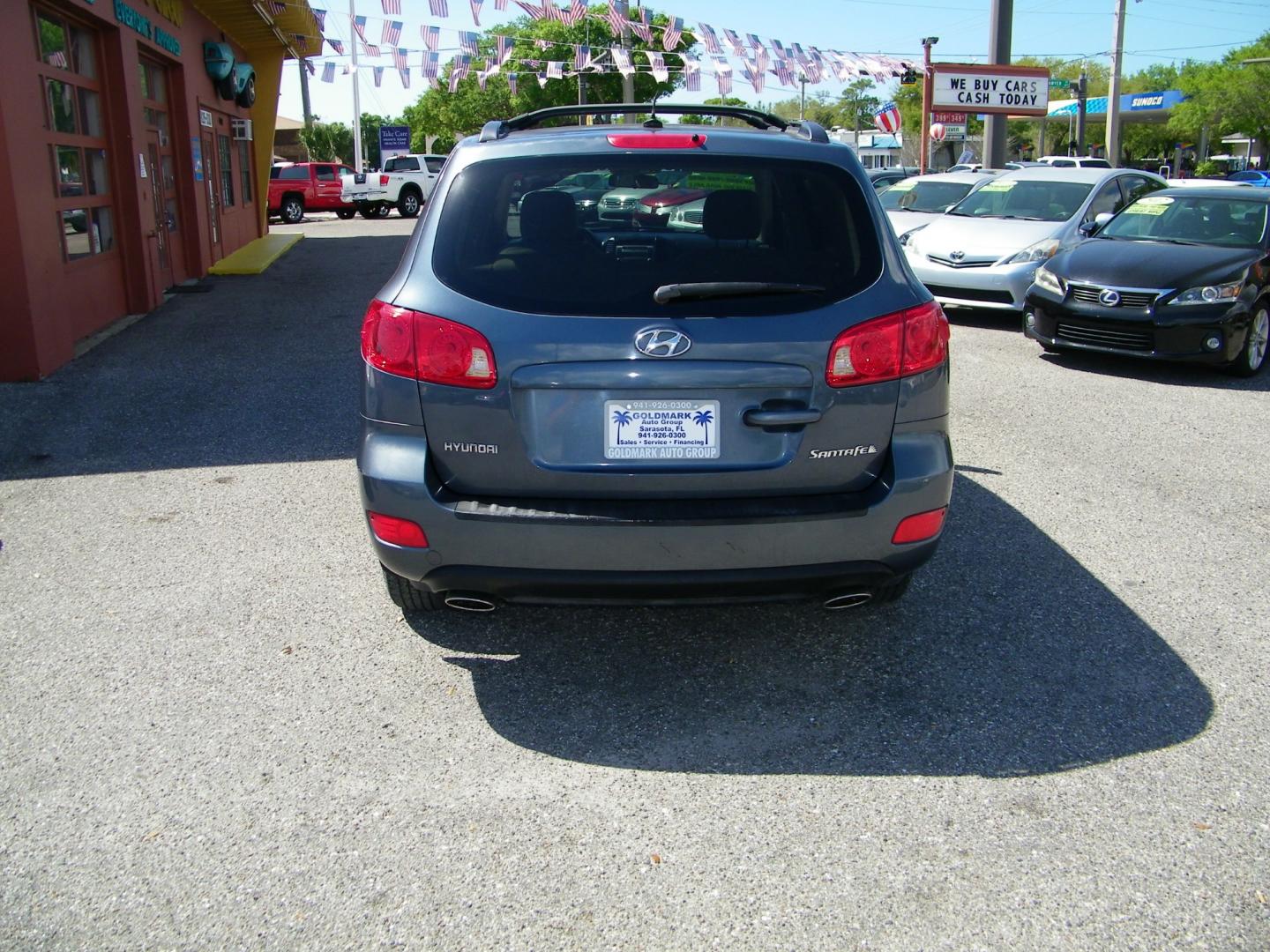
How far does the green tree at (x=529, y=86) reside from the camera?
113ft

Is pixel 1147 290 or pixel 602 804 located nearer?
pixel 602 804

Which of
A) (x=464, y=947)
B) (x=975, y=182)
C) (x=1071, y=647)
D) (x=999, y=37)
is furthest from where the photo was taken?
(x=999, y=37)

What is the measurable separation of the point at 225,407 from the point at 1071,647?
19.6ft

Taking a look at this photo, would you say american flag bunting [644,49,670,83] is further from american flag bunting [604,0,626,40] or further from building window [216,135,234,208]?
building window [216,135,234,208]

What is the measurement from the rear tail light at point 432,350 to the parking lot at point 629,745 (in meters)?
1.10

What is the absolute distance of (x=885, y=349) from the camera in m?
3.29

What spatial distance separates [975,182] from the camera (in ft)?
46.9

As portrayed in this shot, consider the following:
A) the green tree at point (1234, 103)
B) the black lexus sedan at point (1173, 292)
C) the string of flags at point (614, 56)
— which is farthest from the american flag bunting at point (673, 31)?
the green tree at point (1234, 103)

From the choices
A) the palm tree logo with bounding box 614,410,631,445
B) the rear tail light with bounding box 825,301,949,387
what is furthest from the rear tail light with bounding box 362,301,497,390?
the rear tail light with bounding box 825,301,949,387

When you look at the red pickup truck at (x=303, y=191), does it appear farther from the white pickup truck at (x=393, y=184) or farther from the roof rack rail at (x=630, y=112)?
the roof rack rail at (x=630, y=112)

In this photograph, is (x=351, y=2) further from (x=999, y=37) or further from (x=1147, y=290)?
(x=1147, y=290)

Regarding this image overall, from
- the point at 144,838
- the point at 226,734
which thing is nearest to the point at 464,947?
the point at 144,838

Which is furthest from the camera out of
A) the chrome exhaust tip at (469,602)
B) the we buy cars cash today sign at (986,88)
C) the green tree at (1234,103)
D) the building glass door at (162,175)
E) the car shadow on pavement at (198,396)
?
the green tree at (1234,103)

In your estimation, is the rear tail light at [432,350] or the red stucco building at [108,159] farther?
the red stucco building at [108,159]
